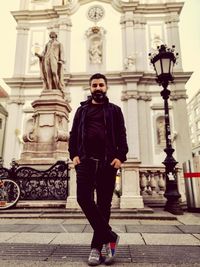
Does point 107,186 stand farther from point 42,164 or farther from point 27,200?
point 42,164

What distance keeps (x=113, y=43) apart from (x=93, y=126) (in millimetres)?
24776

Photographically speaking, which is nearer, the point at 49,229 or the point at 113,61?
the point at 49,229

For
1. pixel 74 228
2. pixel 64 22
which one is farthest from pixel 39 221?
pixel 64 22

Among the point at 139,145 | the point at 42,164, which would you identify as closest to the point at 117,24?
the point at 139,145

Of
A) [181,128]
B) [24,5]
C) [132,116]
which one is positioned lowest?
[181,128]

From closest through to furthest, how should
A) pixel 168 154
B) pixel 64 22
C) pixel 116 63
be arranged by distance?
pixel 168 154
pixel 116 63
pixel 64 22

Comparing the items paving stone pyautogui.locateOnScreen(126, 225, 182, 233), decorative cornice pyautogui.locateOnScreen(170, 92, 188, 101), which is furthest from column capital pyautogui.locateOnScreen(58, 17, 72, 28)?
paving stone pyautogui.locateOnScreen(126, 225, 182, 233)

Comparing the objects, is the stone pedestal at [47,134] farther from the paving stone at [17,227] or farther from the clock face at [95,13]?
the clock face at [95,13]

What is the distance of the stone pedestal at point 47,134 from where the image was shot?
26.8 ft

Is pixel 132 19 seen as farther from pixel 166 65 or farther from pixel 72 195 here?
pixel 72 195

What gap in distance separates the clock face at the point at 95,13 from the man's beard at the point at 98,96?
26724mm

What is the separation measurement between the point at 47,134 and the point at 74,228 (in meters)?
4.66

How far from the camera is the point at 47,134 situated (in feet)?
28.5

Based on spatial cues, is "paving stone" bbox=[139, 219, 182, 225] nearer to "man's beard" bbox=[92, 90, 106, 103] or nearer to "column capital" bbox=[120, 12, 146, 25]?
"man's beard" bbox=[92, 90, 106, 103]
